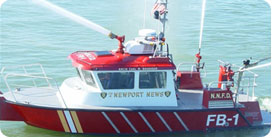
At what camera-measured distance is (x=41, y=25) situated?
19.6 metres

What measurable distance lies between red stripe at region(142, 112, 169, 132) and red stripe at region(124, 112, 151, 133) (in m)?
0.14

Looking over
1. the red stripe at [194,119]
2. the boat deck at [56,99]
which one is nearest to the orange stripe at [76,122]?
the boat deck at [56,99]

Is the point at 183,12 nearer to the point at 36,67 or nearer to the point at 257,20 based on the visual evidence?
the point at 257,20

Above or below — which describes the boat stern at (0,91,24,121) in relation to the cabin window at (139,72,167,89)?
below

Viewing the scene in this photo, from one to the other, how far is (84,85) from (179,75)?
8.07ft

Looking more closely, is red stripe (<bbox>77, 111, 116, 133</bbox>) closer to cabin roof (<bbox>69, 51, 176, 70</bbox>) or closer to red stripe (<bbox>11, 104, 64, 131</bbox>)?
red stripe (<bbox>11, 104, 64, 131</bbox>)

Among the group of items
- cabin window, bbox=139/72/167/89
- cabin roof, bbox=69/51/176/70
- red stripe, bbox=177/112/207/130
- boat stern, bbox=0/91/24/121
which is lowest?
red stripe, bbox=177/112/207/130

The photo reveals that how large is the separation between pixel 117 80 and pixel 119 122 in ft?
3.00

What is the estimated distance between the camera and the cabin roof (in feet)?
34.5

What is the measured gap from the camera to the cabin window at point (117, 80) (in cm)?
1062

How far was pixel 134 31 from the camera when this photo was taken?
18578 mm

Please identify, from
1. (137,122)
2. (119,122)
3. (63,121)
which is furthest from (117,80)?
(63,121)

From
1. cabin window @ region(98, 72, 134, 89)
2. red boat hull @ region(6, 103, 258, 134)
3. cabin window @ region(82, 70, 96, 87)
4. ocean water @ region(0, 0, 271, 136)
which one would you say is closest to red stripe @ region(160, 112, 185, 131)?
red boat hull @ region(6, 103, 258, 134)

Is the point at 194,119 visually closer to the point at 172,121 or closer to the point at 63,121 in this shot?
the point at 172,121
